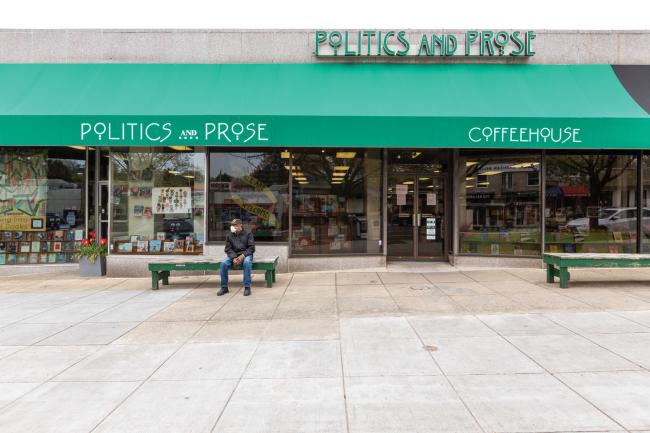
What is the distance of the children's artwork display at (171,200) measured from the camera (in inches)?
421

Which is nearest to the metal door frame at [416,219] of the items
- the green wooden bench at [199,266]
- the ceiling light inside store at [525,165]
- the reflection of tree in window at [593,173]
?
the ceiling light inside store at [525,165]

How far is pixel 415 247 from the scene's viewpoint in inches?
463

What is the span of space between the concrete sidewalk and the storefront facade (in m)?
2.91

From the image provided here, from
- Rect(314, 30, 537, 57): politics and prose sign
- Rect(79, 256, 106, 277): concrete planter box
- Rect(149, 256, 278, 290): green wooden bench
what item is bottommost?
Rect(79, 256, 106, 277): concrete planter box

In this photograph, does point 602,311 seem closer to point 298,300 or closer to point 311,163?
point 298,300

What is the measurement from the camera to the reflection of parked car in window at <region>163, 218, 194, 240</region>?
10.8m

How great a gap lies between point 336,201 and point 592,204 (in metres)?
6.89

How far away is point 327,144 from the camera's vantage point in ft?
29.3

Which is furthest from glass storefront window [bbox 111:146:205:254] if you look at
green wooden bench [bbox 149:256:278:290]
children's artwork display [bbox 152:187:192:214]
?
green wooden bench [bbox 149:256:278:290]

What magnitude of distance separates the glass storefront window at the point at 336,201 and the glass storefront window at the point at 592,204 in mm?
4712

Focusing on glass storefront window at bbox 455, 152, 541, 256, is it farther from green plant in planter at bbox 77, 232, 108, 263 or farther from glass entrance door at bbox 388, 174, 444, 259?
green plant in planter at bbox 77, 232, 108, 263

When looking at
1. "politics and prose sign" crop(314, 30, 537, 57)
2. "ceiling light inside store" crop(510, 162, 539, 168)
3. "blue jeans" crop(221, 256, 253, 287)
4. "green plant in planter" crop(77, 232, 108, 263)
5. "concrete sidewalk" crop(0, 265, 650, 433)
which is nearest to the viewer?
"concrete sidewalk" crop(0, 265, 650, 433)

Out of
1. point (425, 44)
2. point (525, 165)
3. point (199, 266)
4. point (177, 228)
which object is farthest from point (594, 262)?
point (177, 228)

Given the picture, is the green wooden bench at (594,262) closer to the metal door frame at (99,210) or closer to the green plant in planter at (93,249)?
the green plant in planter at (93,249)
